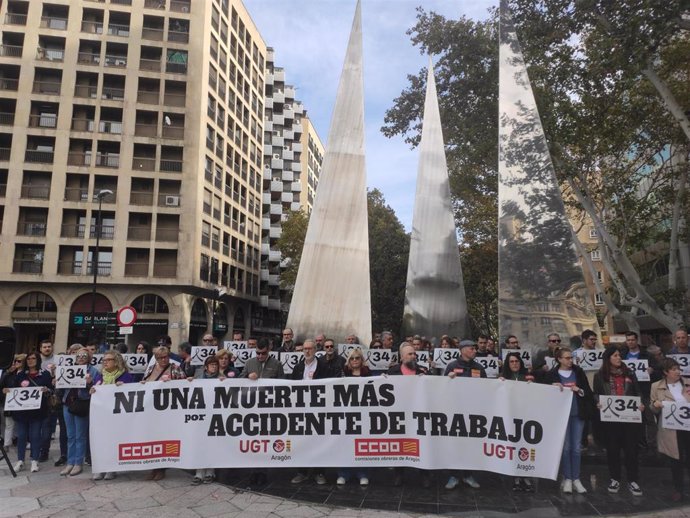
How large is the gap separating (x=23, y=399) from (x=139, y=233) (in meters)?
29.9

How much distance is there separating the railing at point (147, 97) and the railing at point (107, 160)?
15.3 ft

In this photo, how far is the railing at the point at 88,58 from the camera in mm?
→ 36719

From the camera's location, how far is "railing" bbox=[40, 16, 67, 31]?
1447 inches

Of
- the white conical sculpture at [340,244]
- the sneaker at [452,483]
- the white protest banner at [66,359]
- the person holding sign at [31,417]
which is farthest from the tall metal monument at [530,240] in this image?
the person holding sign at [31,417]

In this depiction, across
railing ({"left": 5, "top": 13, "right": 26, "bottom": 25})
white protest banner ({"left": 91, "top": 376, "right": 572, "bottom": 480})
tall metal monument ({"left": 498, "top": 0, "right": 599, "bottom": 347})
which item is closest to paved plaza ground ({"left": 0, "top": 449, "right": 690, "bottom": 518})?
white protest banner ({"left": 91, "top": 376, "right": 572, "bottom": 480})

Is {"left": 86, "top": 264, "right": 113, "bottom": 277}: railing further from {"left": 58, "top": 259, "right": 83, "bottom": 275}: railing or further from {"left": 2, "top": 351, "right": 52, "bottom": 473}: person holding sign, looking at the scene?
{"left": 2, "top": 351, "right": 52, "bottom": 473}: person holding sign

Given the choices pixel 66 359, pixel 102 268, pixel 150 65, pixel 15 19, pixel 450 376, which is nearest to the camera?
pixel 450 376

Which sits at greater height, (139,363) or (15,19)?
(15,19)

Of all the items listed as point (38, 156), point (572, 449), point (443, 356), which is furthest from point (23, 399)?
point (38, 156)

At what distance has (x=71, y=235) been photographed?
34875mm

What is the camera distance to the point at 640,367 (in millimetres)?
8641

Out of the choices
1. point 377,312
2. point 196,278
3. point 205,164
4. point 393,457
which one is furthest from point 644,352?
point 205,164

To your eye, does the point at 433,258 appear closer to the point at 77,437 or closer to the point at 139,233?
the point at 77,437

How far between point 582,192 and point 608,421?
1568cm
